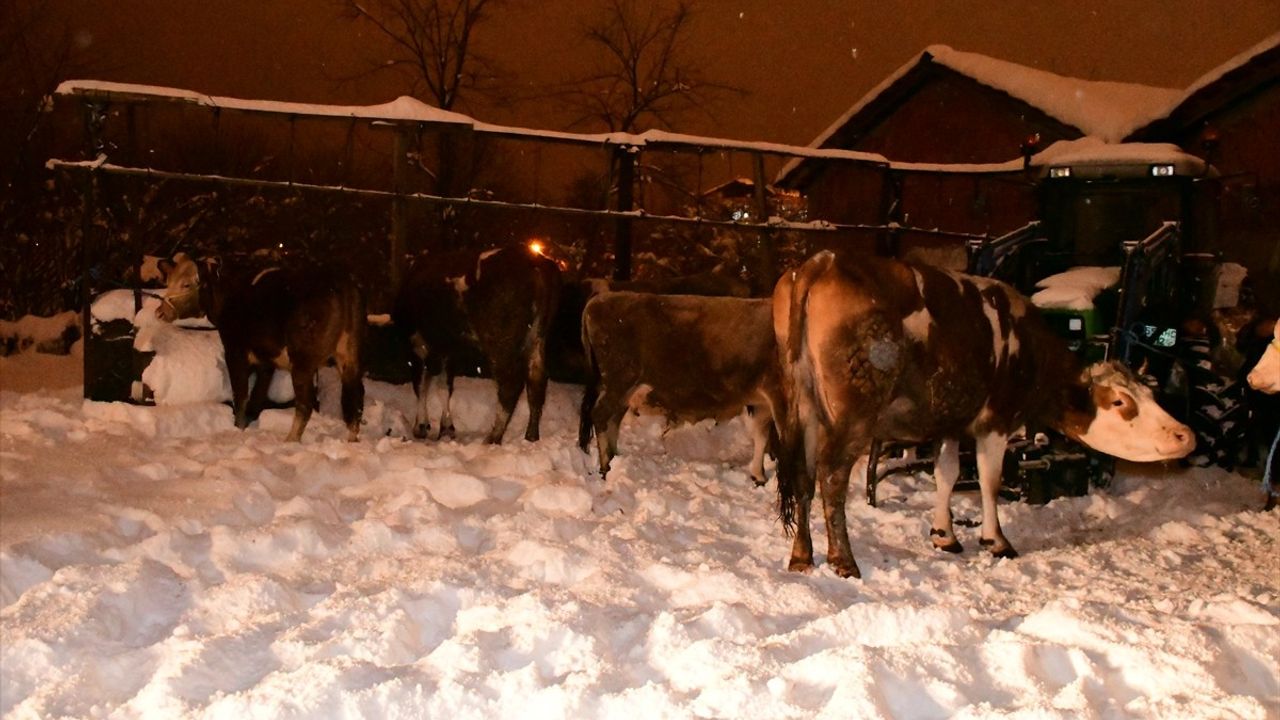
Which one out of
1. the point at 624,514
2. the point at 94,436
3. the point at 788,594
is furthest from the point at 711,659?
the point at 94,436

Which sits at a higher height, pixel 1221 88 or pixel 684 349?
pixel 1221 88

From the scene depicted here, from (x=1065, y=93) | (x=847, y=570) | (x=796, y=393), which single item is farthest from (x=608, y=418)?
(x=1065, y=93)

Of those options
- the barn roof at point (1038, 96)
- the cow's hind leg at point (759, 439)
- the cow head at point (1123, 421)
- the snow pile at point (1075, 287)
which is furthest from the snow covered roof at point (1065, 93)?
the cow's hind leg at point (759, 439)

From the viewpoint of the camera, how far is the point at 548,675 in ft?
12.3

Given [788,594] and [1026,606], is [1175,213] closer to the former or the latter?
[1026,606]

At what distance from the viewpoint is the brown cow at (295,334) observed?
860 centimetres

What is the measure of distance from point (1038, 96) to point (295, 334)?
1796cm

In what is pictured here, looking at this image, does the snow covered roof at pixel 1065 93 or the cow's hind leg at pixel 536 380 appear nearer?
the cow's hind leg at pixel 536 380

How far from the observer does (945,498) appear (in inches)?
264

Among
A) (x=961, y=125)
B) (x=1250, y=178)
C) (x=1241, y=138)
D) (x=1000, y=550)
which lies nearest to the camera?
(x=1000, y=550)

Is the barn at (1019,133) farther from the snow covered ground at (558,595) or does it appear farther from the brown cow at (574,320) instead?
the snow covered ground at (558,595)

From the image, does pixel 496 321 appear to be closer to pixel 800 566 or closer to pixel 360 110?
pixel 360 110

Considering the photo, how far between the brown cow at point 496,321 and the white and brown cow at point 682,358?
1096mm

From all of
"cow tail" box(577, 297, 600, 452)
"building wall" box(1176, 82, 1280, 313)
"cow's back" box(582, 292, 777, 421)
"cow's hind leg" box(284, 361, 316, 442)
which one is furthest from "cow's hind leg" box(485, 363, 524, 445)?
"building wall" box(1176, 82, 1280, 313)
